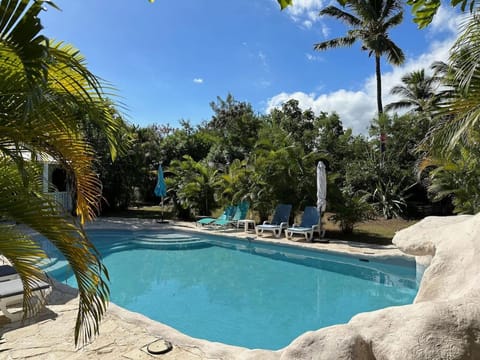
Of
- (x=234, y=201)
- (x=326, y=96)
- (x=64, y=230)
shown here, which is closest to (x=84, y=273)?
(x=64, y=230)

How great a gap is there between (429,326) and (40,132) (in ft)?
9.38

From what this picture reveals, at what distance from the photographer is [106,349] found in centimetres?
406

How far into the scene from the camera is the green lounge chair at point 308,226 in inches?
448

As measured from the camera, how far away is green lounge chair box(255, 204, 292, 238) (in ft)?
39.9

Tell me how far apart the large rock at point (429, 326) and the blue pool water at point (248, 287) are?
306 cm

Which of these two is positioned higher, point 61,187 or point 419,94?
point 419,94

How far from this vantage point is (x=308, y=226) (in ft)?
38.7

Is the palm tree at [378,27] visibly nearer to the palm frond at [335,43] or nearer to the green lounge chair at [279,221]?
the palm frond at [335,43]

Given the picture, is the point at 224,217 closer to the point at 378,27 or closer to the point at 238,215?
the point at 238,215

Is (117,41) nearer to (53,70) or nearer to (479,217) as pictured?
(53,70)

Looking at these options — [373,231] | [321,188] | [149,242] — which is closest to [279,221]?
[321,188]

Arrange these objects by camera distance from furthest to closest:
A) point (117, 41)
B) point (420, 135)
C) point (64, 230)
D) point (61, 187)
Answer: point (61, 187) < point (420, 135) < point (117, 41) < point (64, 230)

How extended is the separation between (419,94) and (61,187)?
26114mm

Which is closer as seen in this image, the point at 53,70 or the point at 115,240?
the point at 53,70
